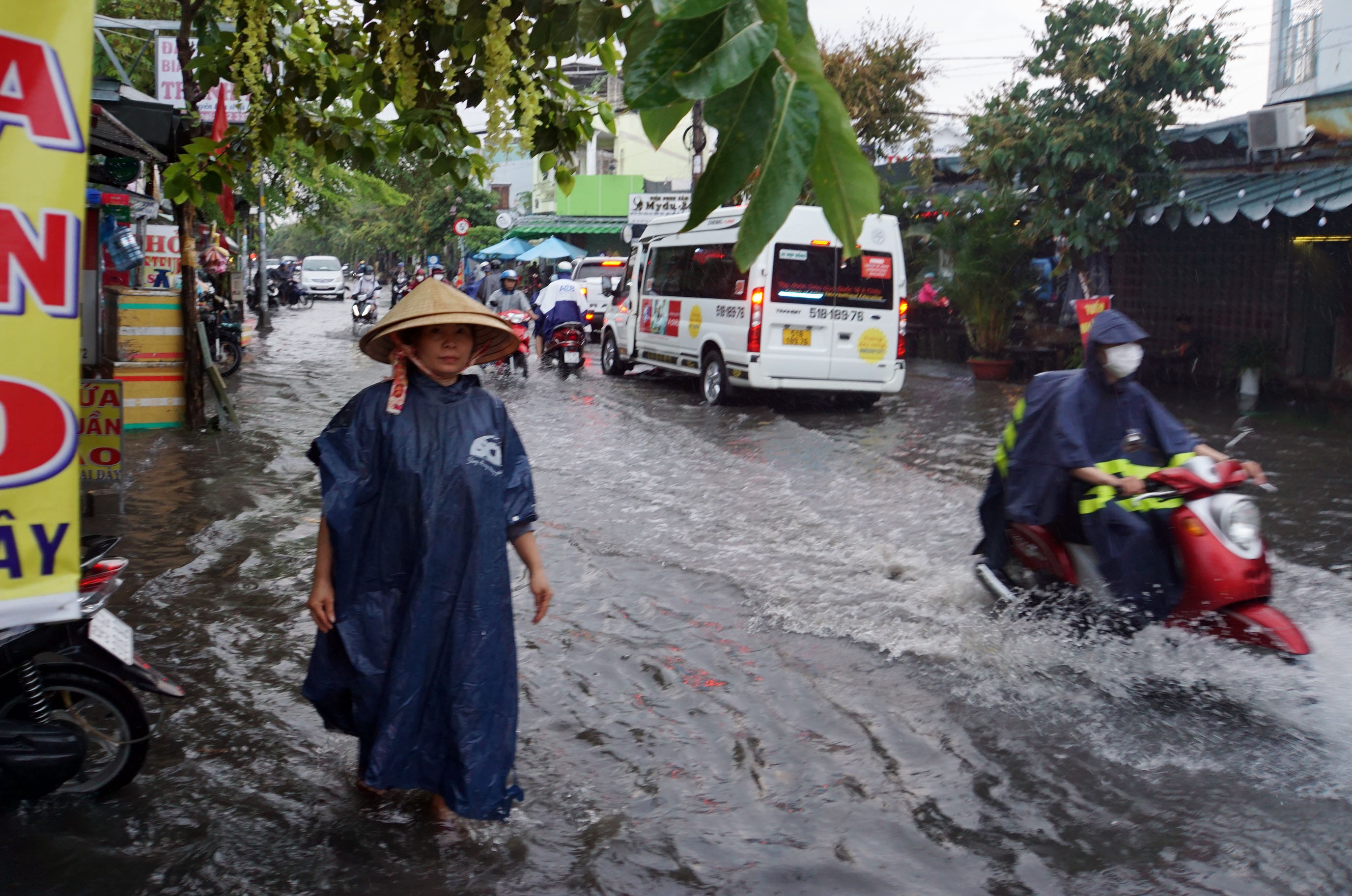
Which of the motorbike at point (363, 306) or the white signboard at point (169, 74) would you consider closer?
the white signboard at point (169, 74)

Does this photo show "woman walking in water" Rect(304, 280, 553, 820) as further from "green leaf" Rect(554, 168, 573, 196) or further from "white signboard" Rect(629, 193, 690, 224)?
Result: "white signboard" Rect(629, 193, 690, 224)

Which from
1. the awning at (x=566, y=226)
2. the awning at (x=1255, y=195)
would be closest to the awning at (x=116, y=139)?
the awning at (x=1255, y=195)

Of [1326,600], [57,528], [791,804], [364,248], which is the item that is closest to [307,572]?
[791,804]

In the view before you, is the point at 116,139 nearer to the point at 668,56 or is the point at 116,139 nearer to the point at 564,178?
the point at 564,178

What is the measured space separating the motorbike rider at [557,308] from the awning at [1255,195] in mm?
8514

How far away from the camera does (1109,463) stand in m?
5.16

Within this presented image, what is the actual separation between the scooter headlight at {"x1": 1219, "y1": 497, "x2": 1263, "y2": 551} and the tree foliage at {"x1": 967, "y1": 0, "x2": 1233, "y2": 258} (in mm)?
13013

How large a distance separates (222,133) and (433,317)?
7.48 m

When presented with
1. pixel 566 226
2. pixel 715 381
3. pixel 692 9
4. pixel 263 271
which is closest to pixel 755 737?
pixel 692 9

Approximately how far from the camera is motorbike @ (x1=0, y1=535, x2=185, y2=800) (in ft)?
11.1

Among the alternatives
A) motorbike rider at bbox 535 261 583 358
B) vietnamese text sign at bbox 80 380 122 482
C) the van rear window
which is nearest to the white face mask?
vietnamese text sign at bbox 80 380 122 482

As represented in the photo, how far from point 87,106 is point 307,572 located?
4.62 metres

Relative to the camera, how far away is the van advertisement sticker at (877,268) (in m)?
13.9

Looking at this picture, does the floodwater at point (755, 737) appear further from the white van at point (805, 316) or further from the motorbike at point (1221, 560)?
the white van at point (805, 316)
